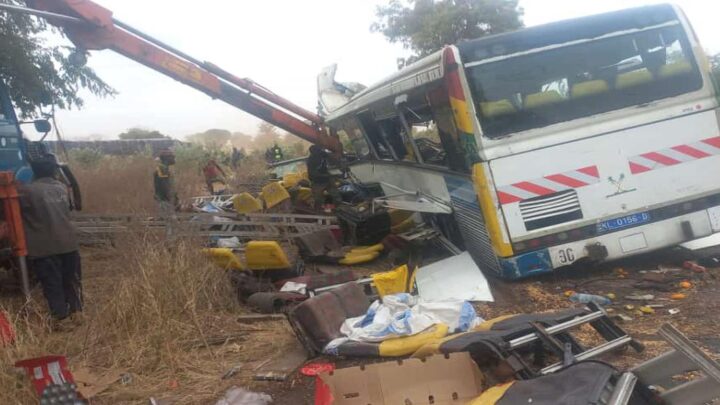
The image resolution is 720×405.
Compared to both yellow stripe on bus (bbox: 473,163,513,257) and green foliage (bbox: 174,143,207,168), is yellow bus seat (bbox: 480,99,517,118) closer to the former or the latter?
yellow stripe on bus (bbox: 473,163,513,257)

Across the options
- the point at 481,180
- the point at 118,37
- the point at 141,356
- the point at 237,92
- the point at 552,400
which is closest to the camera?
the point at 552,400

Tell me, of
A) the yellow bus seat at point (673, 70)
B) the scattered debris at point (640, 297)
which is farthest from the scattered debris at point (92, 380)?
the yellow bus seat at point (673, 70)

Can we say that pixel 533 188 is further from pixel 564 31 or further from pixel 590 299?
pixel 564 31

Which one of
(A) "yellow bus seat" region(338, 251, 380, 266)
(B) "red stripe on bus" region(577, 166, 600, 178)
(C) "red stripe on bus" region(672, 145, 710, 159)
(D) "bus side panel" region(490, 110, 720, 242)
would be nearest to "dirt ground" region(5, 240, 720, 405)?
(D) "bus side panel" region(490, 110, 720, 242)

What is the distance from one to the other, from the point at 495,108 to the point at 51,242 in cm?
443

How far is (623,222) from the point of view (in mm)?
5188

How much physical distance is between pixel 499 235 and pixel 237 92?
6251 mm

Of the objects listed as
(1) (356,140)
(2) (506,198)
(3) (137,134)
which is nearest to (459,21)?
(1) (356,140)

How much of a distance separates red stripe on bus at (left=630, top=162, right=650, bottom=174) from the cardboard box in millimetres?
2976

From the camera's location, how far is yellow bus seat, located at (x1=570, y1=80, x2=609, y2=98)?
5.26 meters

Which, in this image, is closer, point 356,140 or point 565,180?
point 565,180

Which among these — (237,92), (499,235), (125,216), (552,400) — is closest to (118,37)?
(237,92)

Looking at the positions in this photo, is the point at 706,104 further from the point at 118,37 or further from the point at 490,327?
the point at 118,37

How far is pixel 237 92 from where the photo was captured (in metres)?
9.88
